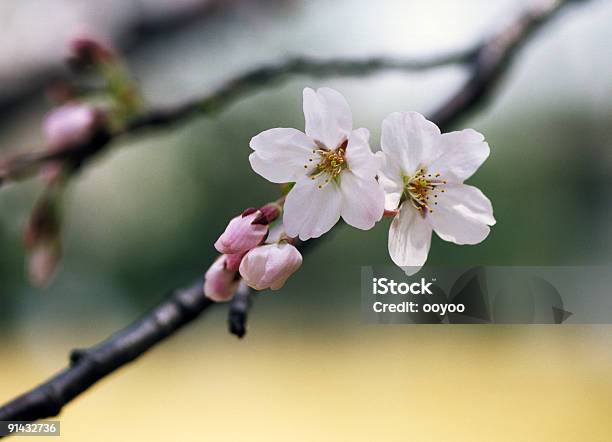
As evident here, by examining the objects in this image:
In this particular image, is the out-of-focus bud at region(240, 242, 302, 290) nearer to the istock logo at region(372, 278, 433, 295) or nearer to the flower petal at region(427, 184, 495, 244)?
the flower petal at region(427, 184, 495, 244)

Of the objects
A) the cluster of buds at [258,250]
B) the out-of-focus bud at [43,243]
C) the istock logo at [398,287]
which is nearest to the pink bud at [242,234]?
the cluster of buds at [258,250]

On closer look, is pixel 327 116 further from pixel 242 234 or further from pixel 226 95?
pixel 226 95

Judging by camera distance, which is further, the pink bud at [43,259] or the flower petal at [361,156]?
the pink bud at [43,259]

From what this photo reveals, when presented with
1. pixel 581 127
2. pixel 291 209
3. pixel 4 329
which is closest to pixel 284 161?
pixel 291 209

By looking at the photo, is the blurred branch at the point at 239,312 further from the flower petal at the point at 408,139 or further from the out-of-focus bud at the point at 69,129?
the out-of-focus bud at the point at 69,129

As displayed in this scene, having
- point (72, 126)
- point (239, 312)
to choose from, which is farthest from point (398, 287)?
point (72, 126)

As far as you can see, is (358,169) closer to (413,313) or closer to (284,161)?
(284,161)
